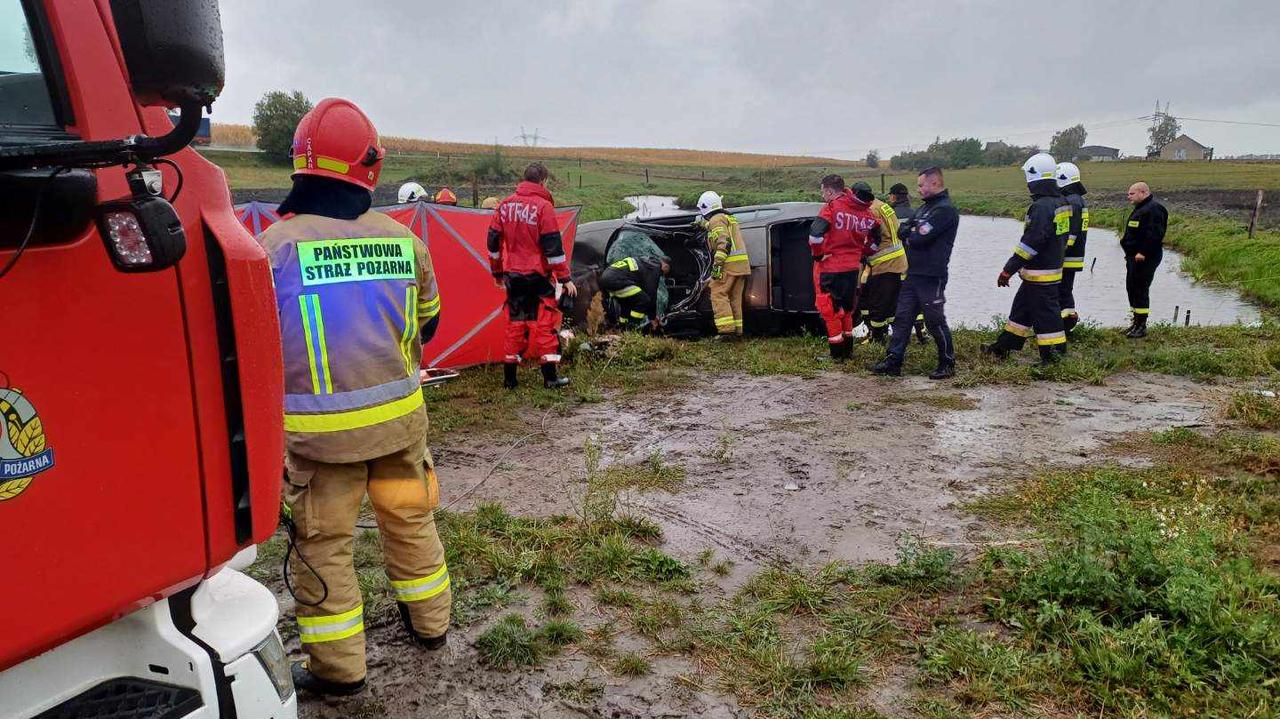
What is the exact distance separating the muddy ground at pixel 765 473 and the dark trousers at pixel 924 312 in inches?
15.2

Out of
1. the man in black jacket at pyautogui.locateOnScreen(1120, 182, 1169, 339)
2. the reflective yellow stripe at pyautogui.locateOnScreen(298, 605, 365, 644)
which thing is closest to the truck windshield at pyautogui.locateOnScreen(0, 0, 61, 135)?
the reflective yellow stripe at pyautogui.locateOnScreen(298, 605, 365, 644)

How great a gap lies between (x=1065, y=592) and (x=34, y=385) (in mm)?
3384

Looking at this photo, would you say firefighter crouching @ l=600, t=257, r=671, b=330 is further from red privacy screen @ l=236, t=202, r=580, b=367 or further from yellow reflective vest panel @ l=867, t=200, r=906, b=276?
yellow reflective vest panel @ l=867, t=200, r=906, b=276

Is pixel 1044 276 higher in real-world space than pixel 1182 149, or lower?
lower

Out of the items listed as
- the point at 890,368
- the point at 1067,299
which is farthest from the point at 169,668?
the point at 1067,299

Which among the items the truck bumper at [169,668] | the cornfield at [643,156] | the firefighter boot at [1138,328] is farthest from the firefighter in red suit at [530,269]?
the cornfield at [643,156]

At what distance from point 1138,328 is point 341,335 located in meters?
9.22

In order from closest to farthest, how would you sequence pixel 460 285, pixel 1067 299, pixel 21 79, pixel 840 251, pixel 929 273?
pixel 21 79 < pixel 929 273 < pixel 460 285 < pixel 840 251 < pixel 1067 299

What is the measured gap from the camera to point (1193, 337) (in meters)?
8.57

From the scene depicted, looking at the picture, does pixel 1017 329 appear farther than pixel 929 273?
Yes

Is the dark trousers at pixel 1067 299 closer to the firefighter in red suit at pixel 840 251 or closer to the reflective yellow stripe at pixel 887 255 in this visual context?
the reflective yellow stripe at pixel 887 255

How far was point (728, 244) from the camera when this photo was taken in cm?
866

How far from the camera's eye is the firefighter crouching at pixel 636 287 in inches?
348

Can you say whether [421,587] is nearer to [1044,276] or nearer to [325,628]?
[325,628]
